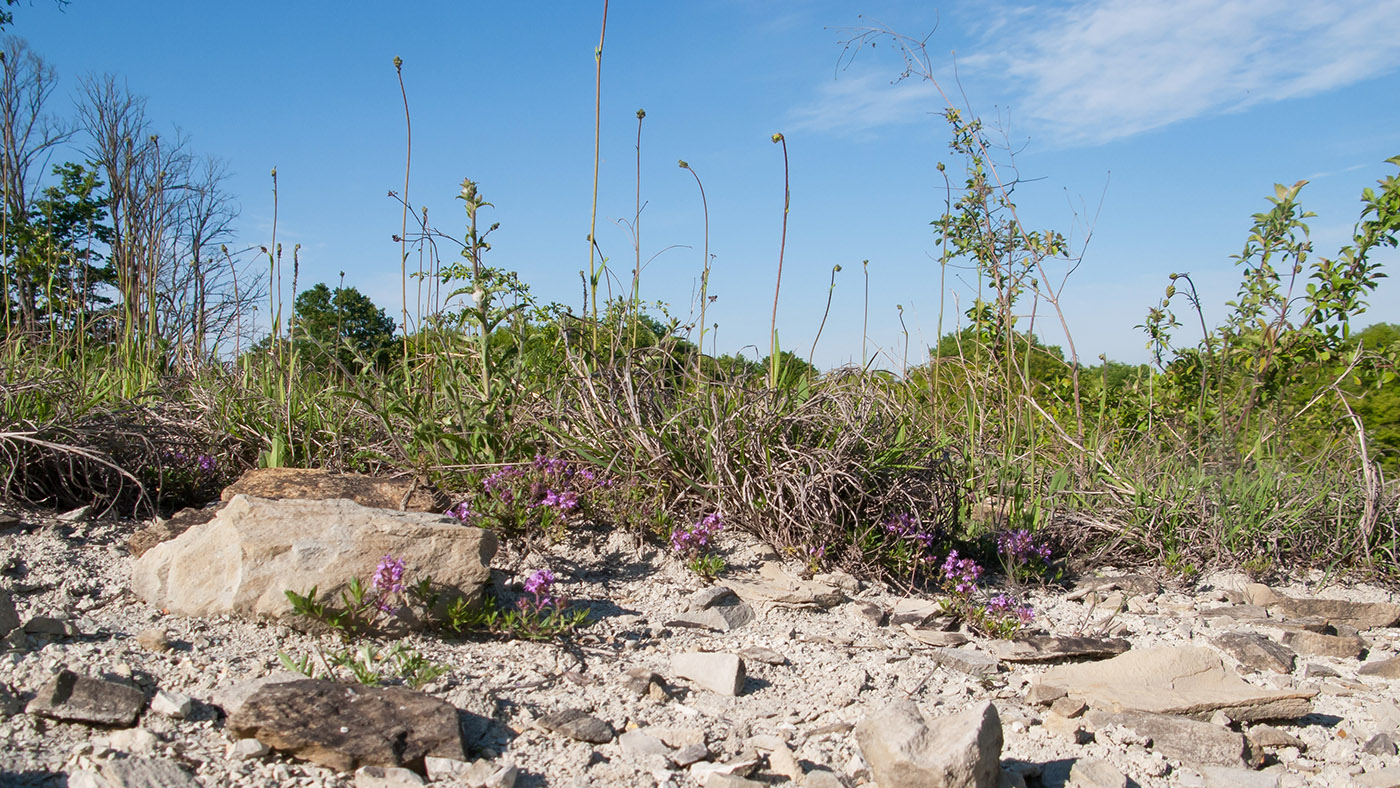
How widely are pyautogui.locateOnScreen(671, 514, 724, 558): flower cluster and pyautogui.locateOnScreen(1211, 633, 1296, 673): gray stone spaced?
1.89m

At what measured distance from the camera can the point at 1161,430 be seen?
222 inches

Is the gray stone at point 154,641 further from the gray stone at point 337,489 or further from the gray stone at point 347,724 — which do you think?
the gray stone at point 337,489

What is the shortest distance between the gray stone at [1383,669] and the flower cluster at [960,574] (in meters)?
1.30

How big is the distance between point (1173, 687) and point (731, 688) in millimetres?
1378

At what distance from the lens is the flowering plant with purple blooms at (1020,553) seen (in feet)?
12.4

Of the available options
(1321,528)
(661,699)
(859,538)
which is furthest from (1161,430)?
(661,699)

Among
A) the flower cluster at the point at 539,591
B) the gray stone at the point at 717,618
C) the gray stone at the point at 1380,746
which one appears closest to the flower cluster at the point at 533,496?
the flower cluster at the point at 539,591

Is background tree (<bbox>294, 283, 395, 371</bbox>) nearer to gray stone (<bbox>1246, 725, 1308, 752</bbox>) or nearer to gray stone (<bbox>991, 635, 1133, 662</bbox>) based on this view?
gray stone (<bbox>991, 635, 1133, 662</bbox>)

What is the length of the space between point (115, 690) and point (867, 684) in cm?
195

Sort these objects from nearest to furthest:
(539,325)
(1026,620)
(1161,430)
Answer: (1026,620) < (539,325) < (1161,430)

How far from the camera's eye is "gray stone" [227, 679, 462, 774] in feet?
6.36

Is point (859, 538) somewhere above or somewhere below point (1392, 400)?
below

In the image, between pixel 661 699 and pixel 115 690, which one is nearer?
pixel 115 690

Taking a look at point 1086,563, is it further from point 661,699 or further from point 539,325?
point 539,325
